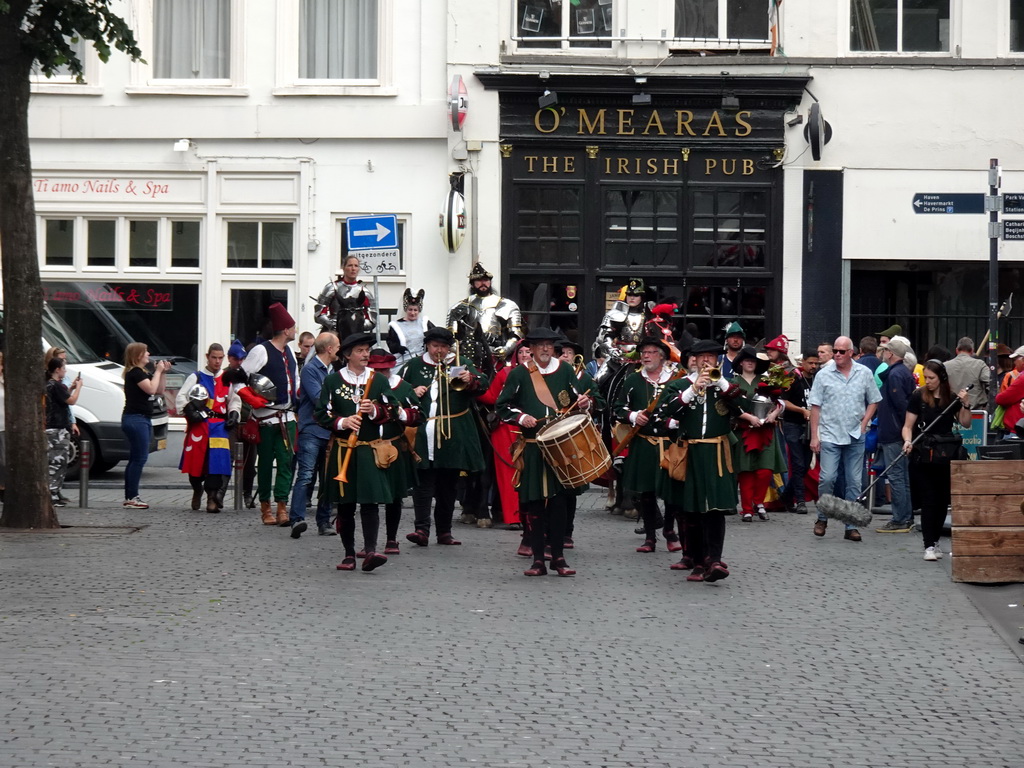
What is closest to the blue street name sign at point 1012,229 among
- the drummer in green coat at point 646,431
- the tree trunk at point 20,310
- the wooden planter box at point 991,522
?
the wooden planter box at point 991,522

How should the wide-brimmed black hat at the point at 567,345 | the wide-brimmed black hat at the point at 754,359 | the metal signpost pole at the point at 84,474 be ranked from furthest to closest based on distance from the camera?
the wide-brimmed black hat at the point at 754,359 → the metal signpost pole at the point at 84,474 → the wide-brimmed black hat at the point at 567,345

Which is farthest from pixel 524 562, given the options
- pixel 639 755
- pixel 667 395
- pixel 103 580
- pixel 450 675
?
pixel 639 755

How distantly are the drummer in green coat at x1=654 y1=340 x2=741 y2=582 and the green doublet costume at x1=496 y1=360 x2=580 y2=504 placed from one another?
79 cm

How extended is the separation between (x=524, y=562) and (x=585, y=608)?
2.22 metres

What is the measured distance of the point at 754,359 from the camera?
16.1 m

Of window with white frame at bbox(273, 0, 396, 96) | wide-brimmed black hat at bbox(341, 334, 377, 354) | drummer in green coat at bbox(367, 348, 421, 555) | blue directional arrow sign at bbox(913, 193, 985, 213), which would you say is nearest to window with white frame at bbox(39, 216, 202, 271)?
window with white frame at bbox(273, 0, 396, 96)

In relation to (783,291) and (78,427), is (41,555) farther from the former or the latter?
(783,291)

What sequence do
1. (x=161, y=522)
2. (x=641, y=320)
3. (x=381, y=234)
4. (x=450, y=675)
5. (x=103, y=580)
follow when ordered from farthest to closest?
(x=381, y=234) → (x=641, y=320) → (x=161, y=522) → (x=103, y=580) → (x=450, y=675)

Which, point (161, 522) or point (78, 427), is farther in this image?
point (78, 427)

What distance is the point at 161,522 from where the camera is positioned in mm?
14953

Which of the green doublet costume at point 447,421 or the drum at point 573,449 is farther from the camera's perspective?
the green doublet costume at point 447,421

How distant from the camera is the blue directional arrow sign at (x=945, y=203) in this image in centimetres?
2214

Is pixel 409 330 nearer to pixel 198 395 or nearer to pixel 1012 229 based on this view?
pixel 198 395

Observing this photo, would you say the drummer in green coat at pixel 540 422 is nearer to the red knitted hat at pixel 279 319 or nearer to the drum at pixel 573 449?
the drum at pixel 573 449
